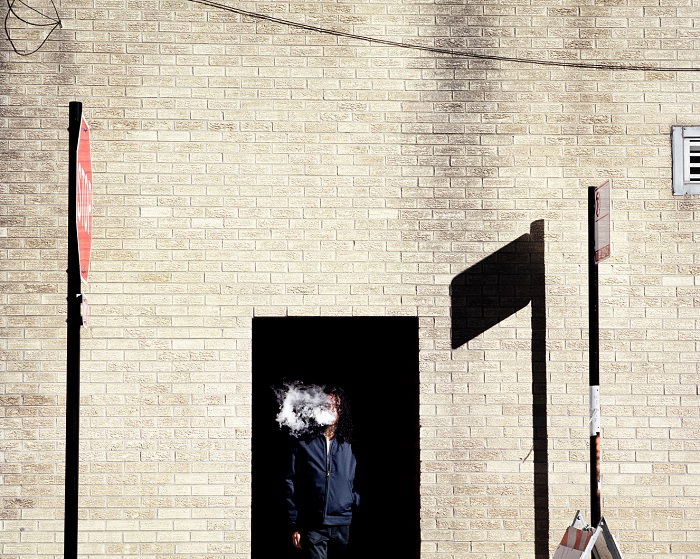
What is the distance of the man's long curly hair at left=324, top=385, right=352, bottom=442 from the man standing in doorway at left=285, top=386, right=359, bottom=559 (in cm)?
19

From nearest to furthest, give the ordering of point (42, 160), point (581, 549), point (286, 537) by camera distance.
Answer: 1. point (581, 549)
2. point (42, 160)
3. point (286, 537)

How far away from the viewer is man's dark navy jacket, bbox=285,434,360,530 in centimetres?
756

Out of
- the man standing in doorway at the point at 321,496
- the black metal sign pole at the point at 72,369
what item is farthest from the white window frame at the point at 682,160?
the black metal sign pole at the point at 72,369

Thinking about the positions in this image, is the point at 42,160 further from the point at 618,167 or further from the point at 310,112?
the point at 618,167

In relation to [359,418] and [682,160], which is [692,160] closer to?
[682,160]

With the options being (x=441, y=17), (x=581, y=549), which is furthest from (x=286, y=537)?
(x=441, y=17)

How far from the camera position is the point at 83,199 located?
218 inches

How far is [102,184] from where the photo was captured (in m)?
7.16

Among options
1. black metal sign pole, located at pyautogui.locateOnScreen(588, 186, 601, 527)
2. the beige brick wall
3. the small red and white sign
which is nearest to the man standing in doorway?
the beige brick wall

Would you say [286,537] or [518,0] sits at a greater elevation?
[518,0]

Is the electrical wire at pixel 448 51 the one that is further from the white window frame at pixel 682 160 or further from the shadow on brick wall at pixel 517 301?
the shadow on brick wall at pixel 517 301

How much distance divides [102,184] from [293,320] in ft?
6.37

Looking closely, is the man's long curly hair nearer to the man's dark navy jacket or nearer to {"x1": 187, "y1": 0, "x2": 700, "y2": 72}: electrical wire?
the man's dark navy jacket

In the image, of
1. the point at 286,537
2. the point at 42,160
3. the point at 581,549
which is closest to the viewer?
the point at 581,549
